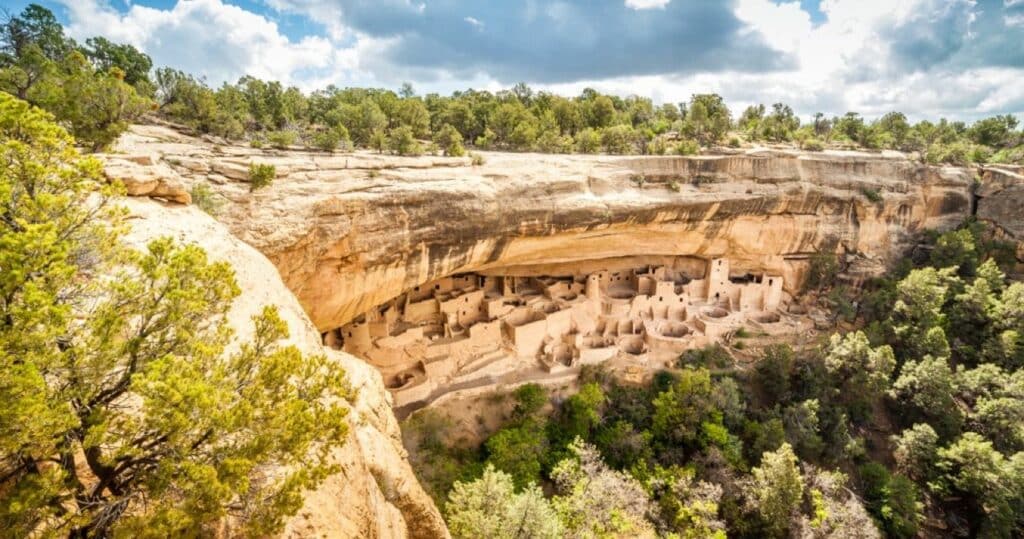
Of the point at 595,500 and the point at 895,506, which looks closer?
the point at 595,500

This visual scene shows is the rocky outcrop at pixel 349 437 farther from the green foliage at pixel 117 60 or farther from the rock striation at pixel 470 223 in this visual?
the green foliage at pixel 117 60

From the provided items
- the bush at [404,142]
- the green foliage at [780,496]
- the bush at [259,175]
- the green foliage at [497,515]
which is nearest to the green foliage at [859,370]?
the green foliage at [780,496]

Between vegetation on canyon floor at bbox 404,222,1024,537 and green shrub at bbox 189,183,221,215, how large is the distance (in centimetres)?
776

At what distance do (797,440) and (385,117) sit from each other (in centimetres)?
2143

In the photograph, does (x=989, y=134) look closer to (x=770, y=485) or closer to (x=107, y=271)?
(x=770, y=485)

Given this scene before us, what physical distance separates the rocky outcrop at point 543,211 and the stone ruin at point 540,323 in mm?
1329

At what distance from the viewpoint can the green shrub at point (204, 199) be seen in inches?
320

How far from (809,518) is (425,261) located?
14643 millimetres

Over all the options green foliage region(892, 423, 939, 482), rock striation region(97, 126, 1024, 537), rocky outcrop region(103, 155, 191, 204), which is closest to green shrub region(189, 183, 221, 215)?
rock striation region(97, 126, 1024, 537)

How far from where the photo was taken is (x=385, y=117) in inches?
811

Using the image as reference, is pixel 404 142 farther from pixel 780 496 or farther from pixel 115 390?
pixel 780 496

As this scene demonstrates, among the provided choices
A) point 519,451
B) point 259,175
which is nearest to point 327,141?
point 259,175

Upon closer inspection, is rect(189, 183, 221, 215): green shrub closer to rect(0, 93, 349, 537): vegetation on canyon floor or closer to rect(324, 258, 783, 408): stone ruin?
rect(0, 93, 349, 537): vegetation on canyon floor

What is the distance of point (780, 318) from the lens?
20.2m
